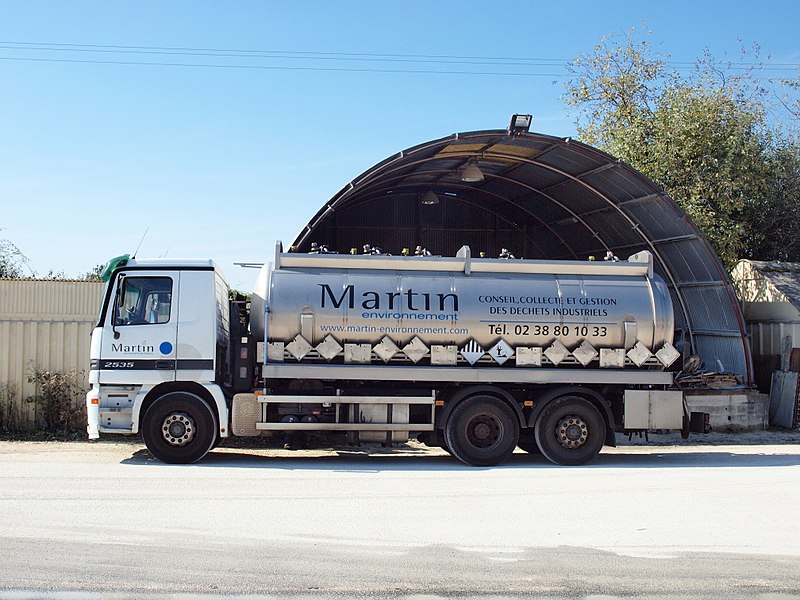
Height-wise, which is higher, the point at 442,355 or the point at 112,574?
the point at 442,355

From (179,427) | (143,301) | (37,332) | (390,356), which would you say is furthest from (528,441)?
(37,332)

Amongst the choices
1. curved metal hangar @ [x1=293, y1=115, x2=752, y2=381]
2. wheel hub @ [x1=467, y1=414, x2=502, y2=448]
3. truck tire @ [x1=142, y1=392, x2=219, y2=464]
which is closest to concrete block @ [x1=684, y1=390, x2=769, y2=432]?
curved metal hangar @ [x1=293, y1=115, x2=752, y2=381]

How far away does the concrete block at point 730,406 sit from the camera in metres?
15.1

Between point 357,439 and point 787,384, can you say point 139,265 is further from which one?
point 787,384

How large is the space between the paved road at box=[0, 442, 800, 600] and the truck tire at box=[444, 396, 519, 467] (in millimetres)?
316

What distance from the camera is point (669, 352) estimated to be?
14008 mm

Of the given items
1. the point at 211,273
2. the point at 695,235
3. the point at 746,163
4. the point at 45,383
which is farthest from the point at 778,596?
the point at 746,163

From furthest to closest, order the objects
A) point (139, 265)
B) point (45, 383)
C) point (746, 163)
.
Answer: point (746, 163) → point (45, 383) → point (139, 265)

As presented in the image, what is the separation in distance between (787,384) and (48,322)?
15.8m

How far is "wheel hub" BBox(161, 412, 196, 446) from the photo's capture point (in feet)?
42.3

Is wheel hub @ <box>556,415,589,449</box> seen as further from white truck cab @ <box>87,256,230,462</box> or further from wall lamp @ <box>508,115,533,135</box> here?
wall lamp @ <box>508,115,533,135</box>

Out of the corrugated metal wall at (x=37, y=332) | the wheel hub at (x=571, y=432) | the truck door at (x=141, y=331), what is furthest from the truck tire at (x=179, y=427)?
the wheel hub at (x=571, y=432)

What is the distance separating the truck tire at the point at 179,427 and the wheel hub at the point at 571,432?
5540mm

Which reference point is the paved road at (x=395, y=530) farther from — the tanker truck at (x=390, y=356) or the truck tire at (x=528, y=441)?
the truck tire at (x=528, y=441)
